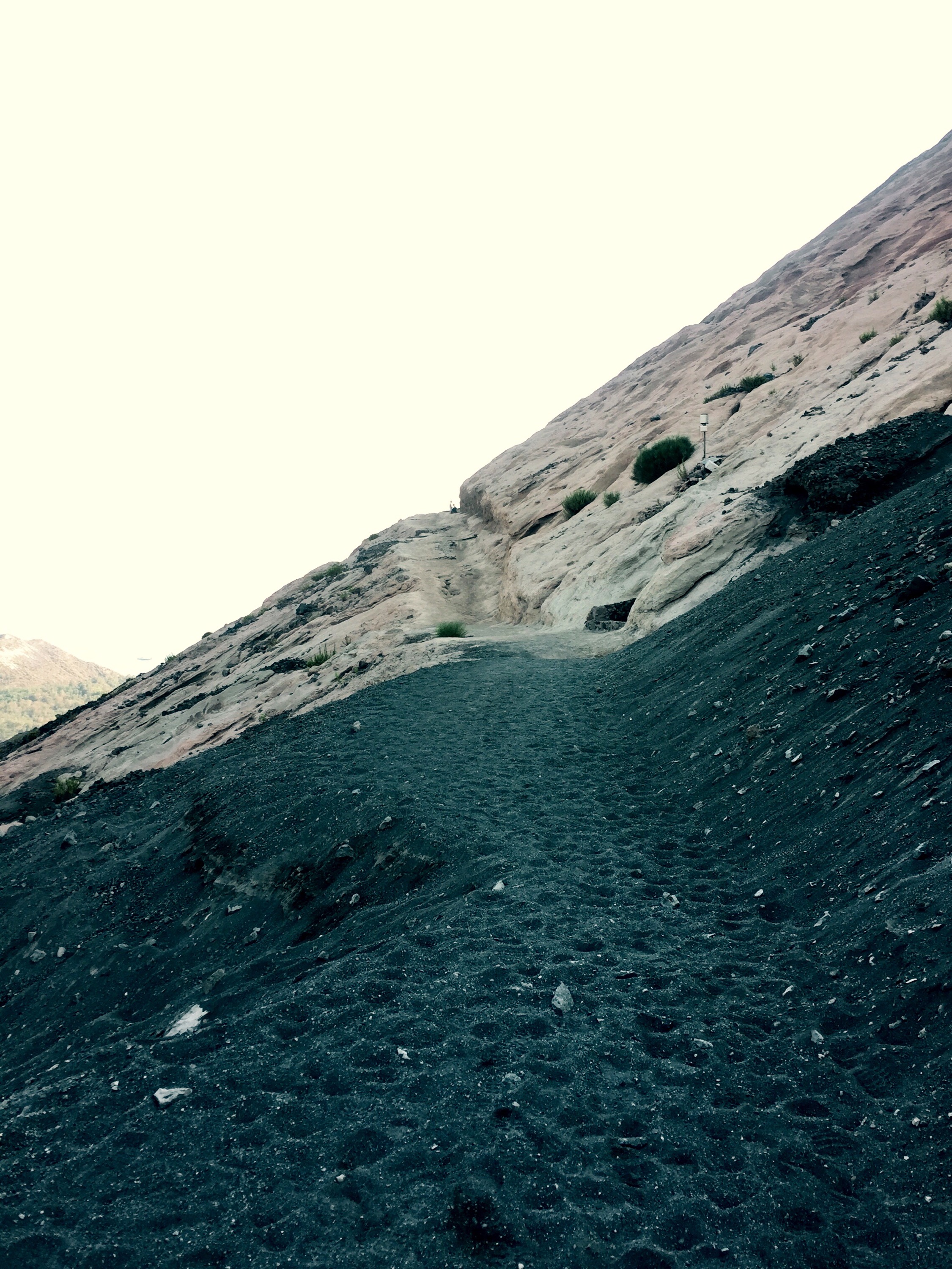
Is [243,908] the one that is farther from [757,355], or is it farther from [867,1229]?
[757,355]

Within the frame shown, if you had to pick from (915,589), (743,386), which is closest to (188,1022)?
(915,589)

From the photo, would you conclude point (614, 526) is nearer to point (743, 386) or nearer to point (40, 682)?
point (743, 386)

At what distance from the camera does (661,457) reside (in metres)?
22.9

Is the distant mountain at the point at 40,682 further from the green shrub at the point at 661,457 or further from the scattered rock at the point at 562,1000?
the scattered rock at the point at 562,1000

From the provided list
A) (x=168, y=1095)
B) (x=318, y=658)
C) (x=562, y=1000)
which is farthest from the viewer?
(x=318, y=658)

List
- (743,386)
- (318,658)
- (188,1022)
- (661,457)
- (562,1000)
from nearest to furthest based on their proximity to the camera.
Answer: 1. (562,1000)
2. (188,1022)
3. (318,658)
4. (661,457)
5. (743,386)

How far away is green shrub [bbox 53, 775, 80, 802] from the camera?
1599cm

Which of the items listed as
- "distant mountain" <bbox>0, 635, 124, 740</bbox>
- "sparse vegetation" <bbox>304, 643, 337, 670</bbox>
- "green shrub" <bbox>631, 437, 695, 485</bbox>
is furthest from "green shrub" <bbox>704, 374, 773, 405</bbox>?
"distant mountain" <bbox>0, 635, 124, 740</bbox>

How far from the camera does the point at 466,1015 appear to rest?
3916 mm

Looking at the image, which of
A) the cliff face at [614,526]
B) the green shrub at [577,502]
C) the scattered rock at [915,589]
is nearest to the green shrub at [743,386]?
the cliff face at [614,526]

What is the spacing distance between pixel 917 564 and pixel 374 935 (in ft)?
25.2

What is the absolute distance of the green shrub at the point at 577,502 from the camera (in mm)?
25984

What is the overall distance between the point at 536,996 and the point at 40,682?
13357cm

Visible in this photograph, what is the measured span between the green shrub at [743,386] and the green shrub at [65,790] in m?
24.8
